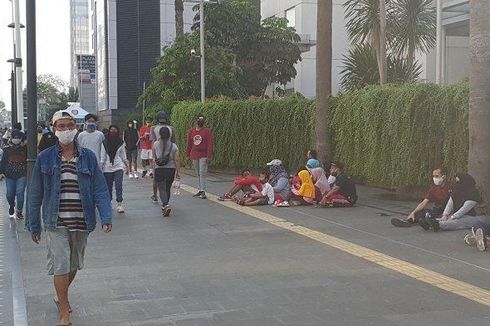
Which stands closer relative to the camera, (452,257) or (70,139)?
(70,139)

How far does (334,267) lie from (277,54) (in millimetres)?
25115

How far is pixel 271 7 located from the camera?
1455 inches

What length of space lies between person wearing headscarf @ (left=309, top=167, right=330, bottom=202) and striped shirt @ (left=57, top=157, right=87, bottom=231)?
7.17m

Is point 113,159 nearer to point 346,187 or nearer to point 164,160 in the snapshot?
point 164,160

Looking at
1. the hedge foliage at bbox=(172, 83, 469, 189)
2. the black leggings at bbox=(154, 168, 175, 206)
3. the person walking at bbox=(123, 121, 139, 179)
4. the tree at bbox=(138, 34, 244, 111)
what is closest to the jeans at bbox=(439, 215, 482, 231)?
the hedge foliage at bbox=(172, 83, 469, 189)

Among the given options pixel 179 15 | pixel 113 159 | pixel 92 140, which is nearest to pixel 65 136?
pixel 92 140

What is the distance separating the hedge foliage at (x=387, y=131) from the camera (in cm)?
1067

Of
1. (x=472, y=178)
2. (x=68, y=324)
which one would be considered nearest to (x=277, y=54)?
(x=472, y=178)

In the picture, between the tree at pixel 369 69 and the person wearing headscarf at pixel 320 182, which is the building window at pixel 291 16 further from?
the person wearing headscarf at pixel 320 182

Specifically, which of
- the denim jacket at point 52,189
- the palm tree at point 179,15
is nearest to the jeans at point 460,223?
the denim jacket at point 52,189

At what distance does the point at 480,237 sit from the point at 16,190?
751cm

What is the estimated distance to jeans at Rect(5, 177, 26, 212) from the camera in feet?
34.8

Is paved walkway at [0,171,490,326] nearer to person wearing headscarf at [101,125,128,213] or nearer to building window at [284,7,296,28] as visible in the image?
person wearing headscarf at [101,125,128,213]

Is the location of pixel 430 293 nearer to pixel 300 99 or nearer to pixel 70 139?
pixel 70 139
